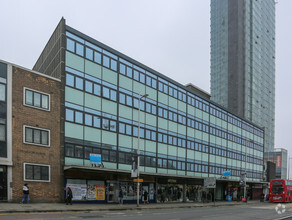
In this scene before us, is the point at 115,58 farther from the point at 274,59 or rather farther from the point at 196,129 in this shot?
the point at 274,59

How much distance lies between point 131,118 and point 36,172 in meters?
12.2

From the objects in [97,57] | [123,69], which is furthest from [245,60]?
[97,57]

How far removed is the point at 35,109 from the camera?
24.7 m

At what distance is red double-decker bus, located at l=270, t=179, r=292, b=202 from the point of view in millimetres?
40906

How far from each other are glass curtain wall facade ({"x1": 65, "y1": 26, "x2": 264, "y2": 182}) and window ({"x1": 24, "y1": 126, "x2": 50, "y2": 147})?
71.5 inches

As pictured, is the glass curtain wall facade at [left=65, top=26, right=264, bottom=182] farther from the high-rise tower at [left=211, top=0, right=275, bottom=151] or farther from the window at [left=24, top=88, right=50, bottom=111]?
the high-rise tower at [left=211, top=0, right=275, bottom=151]

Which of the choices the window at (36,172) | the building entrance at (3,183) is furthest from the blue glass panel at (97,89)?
the building entrance at (3,183)

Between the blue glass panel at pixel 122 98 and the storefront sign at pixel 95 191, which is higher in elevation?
the blue glass panel at pixel 122 98

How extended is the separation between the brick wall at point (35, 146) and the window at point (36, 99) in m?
0.30

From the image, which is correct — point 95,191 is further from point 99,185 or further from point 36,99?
point 36,99

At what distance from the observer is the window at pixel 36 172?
23.4m

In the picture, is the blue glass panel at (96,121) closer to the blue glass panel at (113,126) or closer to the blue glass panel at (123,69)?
the blue glass panel at (113,126)

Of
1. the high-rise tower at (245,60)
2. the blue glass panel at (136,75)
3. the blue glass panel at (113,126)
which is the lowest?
the blue glass panel at (113,126)

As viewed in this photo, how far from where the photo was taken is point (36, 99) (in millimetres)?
24891
